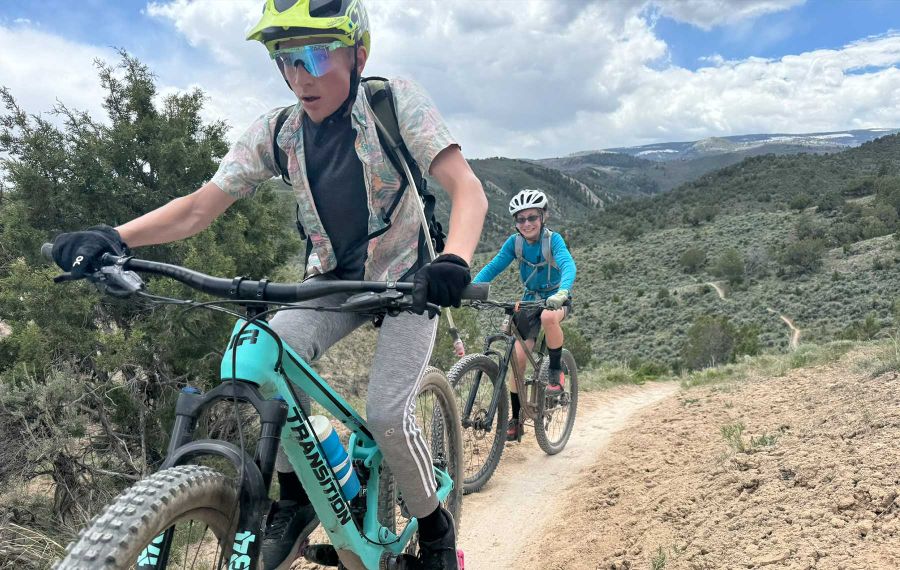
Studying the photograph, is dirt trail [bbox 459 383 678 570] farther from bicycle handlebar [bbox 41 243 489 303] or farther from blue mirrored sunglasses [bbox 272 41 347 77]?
blue mirrored sunglasses [bbox 272 41 347 77]

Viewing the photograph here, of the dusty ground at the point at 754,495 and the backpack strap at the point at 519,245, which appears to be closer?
the dusty ground at the point at 754,495

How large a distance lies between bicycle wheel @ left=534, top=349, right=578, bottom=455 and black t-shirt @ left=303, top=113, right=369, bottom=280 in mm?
3997

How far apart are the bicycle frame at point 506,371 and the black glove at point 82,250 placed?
144 inches

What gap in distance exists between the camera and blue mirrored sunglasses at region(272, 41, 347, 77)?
221cm

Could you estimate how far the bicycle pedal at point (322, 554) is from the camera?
8.17ft

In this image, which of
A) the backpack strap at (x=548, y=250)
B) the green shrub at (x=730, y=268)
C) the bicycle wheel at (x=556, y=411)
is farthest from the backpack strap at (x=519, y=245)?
the green shrub at (x=730, y=268)

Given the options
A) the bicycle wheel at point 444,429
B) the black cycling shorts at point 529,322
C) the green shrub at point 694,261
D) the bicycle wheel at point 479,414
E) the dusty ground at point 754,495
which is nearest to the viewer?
the dusty ground at point 754,495

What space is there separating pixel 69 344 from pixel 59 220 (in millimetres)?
2715

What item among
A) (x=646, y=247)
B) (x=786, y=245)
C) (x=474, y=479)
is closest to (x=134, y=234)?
(x=474, y=479)

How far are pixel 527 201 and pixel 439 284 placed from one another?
4.20 m

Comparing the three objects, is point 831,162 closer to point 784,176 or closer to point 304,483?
point 784,176

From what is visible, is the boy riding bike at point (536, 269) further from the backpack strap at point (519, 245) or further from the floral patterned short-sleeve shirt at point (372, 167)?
the floral patterned short-sleeve shirt at point (372, 167)

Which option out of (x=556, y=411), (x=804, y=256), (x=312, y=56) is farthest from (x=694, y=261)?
(x=312, y=56)

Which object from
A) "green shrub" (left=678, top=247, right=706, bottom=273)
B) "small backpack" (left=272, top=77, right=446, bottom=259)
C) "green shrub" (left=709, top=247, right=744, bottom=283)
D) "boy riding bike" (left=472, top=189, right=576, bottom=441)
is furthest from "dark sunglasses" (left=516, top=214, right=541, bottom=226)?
"green shrub" (left=678, top=247, right=706, bottom=273)
